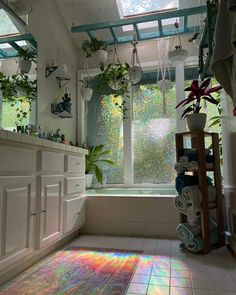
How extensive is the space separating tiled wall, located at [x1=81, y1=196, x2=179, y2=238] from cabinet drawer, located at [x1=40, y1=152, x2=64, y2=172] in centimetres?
73

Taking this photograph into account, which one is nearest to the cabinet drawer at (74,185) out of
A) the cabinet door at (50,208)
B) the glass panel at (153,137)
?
the cabinet door at (50,208)

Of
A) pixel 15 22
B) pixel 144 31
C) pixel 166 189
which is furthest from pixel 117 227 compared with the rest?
pixel 144 31

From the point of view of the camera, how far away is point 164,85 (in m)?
3.04

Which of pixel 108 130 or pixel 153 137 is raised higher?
pixel 108 130

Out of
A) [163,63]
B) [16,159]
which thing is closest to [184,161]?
[16,159]

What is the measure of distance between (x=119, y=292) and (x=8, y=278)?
73 centimetres

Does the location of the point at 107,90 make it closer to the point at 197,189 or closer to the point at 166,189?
the point at 166,189

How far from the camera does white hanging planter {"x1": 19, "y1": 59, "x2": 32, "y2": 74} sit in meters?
2.21

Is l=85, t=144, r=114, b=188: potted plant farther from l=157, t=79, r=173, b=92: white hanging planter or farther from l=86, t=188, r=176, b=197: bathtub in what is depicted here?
l=157, t=79, r=173, b=92: white hanging planter

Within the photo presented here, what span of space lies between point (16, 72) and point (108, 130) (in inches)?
61.3

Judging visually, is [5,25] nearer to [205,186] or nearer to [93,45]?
[93,45]

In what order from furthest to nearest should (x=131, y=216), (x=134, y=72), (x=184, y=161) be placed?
(x=134, y=72)
(x=131, y=216)
(x=184, y=161)

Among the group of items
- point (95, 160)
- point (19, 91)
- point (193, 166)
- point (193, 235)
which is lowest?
point (193, 235)

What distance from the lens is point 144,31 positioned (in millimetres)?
3186
